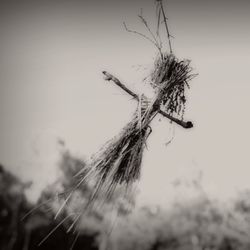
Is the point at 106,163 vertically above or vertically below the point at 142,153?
below

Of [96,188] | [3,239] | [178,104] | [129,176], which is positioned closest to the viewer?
[96,188]

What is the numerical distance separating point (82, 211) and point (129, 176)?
620 mm

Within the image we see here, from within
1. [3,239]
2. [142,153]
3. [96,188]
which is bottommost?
[3,239]

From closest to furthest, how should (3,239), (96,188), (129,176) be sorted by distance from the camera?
(96,188) → (129,176) → (3,239)

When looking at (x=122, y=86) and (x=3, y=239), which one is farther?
(x=3, y=239)

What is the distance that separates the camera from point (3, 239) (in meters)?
59.4

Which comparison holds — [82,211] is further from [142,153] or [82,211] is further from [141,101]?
[141,101]

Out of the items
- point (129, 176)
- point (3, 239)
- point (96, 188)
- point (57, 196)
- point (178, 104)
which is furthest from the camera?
point (3, 239)

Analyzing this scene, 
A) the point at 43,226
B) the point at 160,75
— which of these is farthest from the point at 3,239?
the point at 160,75

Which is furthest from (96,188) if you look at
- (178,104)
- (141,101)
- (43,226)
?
(43,226)

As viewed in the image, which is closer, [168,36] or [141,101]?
[168,36]

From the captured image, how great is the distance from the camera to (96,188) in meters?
3.23

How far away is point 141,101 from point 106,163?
2.14ft

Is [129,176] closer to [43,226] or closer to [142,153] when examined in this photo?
[142,153]
